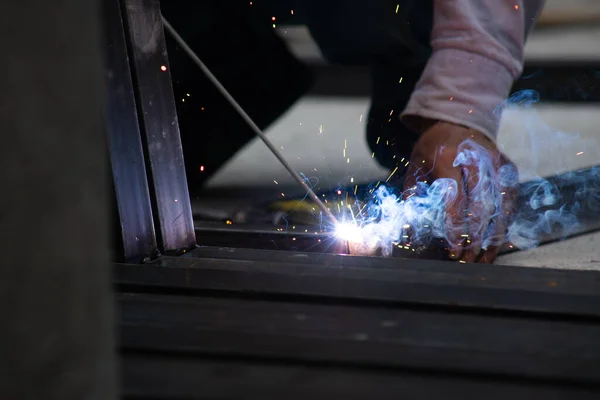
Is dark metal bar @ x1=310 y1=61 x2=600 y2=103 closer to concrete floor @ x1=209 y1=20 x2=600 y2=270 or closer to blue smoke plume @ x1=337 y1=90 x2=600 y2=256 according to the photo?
concrete floor @ x1=209 y1=20 x2=600 y2=270

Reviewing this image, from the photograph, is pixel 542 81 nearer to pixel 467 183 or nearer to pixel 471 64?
pixel 471 64

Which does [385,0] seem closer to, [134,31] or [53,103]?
[134,31]

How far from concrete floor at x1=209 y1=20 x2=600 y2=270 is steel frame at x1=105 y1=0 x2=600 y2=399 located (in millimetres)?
1443

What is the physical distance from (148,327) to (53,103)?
41cm

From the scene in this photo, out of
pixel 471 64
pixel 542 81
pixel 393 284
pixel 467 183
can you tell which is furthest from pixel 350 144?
pixel 393 284

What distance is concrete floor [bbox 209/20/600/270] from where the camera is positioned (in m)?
2.84

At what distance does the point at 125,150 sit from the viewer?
4.01ft

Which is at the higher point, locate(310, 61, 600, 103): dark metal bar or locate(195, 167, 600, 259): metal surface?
locate(310, 61, 600, 103): dark metal bar

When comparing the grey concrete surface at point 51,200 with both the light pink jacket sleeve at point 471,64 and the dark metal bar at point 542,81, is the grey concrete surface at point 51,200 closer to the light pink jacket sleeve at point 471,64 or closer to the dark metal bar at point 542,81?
the light pink jacket sleeve at point 471,64

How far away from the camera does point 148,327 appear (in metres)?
0.80

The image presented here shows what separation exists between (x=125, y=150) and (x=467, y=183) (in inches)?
30.8

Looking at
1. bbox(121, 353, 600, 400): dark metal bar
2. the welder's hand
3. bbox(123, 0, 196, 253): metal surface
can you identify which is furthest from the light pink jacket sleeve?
bbox(121, 353, 600, 400): dark metal bar

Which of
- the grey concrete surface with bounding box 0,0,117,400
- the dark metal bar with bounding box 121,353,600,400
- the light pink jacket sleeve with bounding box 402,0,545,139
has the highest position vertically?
the light pink jacket sleeve with bounding box 402,0,545,139

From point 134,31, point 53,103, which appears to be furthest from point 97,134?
point 134,31
